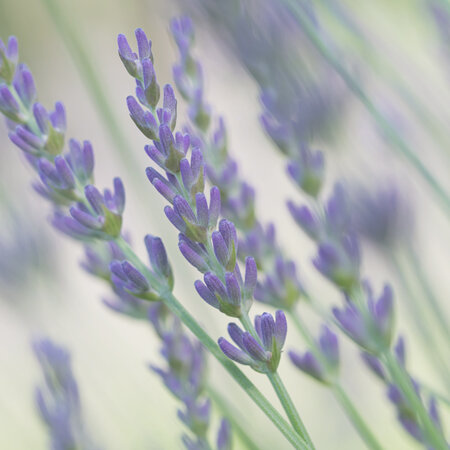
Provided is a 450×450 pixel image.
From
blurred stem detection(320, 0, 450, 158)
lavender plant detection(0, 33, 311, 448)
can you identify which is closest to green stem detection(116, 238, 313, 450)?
lavender plant detection(0, 33, 311, 448)

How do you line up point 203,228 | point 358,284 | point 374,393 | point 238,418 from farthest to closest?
1. point 374,393
2. point 238,418
3. point 358,284
4. point 203,228

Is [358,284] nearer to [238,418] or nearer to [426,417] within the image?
[426,417]

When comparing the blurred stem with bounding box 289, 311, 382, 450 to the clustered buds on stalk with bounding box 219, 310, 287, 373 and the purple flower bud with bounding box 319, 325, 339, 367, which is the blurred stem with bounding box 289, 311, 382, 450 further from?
the clustered buds on stalk with bounding box 219, 310, 287, 373

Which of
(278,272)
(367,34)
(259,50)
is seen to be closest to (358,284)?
(278,272)

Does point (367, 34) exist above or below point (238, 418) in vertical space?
above

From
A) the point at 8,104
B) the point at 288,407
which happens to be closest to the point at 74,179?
the point at 8,104

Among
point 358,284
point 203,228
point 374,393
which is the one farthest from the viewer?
point 374,393

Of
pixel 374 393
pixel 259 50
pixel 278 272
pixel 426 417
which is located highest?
pixel 259 50

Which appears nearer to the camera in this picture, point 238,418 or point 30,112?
point 30,112

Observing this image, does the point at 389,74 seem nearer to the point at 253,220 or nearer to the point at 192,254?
the point at 253,220
